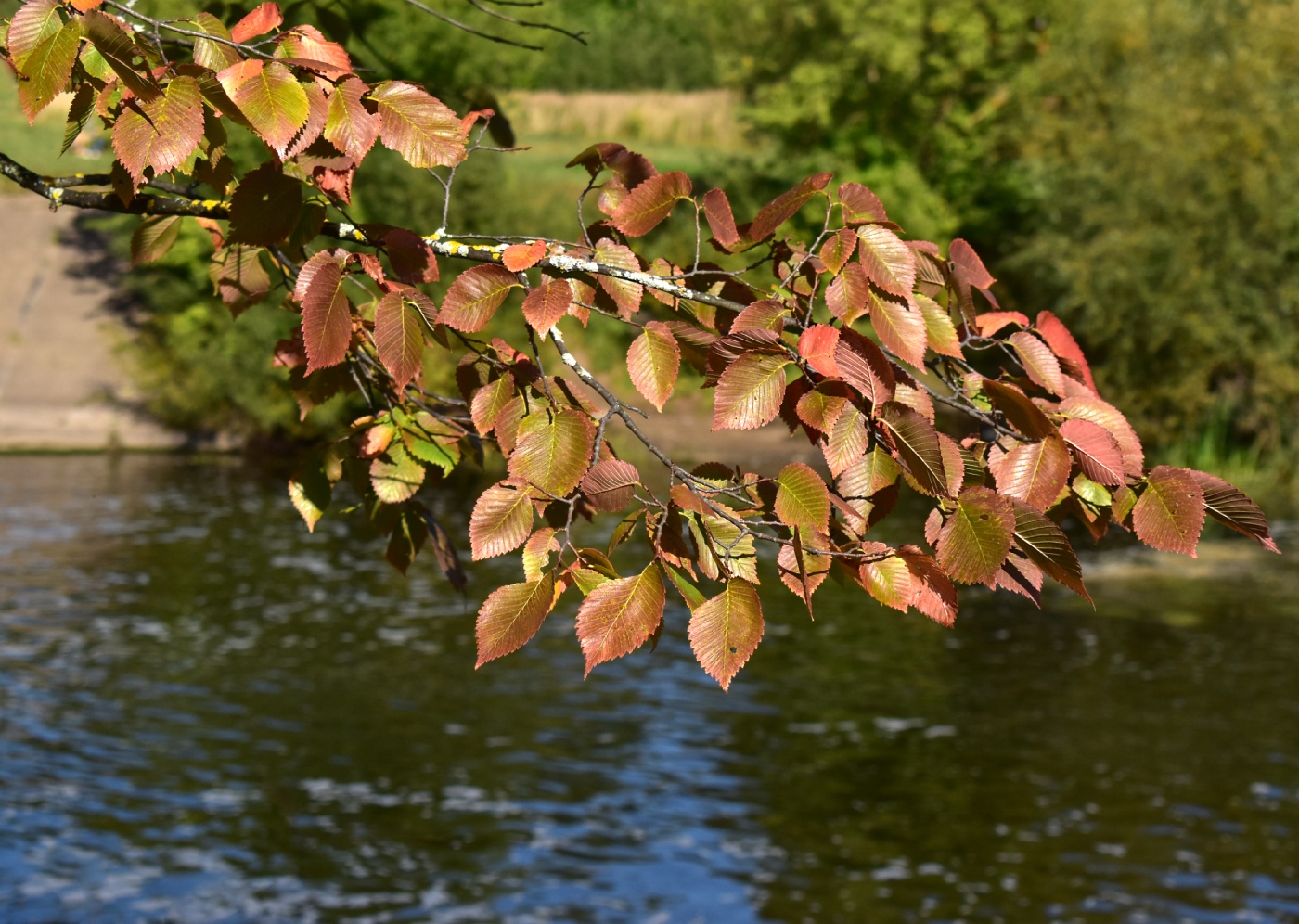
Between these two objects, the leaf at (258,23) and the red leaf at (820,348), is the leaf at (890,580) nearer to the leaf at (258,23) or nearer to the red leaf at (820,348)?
the red leaf at (820,348)

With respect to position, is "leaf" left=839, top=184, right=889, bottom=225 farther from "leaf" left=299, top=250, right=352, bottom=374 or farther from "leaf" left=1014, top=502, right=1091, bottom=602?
"leaf" left=299, top=250, right=352, bottom=374

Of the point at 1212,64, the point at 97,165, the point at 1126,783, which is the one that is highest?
the point at 1212,64

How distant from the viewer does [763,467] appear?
27.3 meters

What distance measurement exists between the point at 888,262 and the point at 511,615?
3.05 feet

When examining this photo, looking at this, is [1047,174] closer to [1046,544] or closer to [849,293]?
[849,293]

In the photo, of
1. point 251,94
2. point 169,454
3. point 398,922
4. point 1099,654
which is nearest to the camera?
point 251,94

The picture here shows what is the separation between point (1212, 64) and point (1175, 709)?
18504mm

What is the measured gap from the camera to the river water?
9.64 m

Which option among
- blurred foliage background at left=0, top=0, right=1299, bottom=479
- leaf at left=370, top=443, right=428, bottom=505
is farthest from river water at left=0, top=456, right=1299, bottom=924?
blurred foliage background at left=0, top=0, right=1299, bottom=479

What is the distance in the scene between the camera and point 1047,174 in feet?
101

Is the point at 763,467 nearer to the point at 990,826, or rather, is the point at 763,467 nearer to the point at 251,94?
the point at 990,826

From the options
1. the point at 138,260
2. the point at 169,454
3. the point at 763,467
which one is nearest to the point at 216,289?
the point at 138,260

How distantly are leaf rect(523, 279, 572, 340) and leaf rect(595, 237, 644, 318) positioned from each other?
0.13 metres

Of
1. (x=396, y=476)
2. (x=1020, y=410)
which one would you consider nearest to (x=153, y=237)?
(x=396, y=476)
